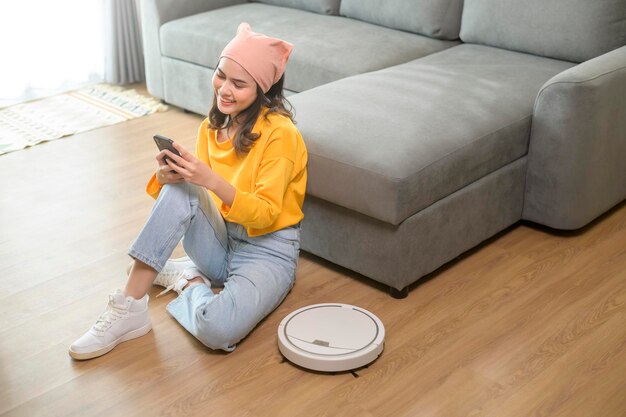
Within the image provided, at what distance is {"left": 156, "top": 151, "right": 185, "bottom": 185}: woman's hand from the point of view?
2.18 m

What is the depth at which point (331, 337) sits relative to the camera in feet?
7.11

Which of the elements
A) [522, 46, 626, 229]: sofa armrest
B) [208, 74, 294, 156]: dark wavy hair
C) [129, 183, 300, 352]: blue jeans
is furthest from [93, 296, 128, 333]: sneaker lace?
[522, 46, 626, 229]: sofa armrest

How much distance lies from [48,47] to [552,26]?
2599 mm

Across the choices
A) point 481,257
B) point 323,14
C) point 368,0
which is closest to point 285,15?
point 323,14

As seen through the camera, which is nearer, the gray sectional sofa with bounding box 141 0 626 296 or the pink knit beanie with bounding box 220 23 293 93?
the pink knit beanie with bounding box 220 23 293 93

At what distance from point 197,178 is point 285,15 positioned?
184 centimetres

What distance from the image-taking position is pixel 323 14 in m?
3.84

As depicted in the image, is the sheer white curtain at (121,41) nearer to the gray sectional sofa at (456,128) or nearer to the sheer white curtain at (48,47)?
the sheer white curtain at (48,47)

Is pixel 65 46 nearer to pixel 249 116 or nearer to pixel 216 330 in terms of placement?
pixel 249 116

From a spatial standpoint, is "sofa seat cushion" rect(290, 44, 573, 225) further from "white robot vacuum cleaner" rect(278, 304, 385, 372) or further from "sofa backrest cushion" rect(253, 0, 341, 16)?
"sofa backrest cushion" rect(253, 0, 341, 16)

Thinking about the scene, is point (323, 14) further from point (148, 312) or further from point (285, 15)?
point (148, 312)

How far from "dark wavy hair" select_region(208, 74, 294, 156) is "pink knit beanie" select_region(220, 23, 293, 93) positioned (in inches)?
1.9

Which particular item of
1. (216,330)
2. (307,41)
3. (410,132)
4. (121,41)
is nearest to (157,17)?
(121,41)

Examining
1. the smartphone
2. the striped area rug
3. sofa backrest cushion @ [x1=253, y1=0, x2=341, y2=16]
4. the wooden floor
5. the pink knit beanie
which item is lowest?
the striped area rug
